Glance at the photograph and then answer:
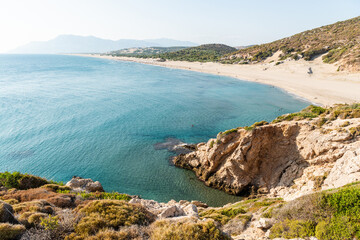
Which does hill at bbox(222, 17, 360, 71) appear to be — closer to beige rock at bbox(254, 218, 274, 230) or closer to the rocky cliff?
the rocky cliff

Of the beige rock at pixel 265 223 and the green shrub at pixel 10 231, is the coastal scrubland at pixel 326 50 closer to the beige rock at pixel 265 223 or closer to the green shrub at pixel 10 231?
the beige rock at pixel 265 223

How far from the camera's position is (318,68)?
76562 mm

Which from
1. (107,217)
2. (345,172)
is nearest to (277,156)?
(345,172)

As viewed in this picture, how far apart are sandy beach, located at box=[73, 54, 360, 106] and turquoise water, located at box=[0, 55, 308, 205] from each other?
610 centimetres

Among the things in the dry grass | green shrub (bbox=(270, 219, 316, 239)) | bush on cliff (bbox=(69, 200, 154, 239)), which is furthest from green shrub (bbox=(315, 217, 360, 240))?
bush on cliff (bbox=(69, 200, 154, 239))

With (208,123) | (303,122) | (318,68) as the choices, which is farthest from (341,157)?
(318,68)

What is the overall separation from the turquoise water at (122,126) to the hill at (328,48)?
2590 cm

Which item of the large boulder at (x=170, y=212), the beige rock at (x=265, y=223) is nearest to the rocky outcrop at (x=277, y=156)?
the beige rock at (x=265, y=223)

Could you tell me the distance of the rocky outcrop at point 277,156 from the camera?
17969 millimetres

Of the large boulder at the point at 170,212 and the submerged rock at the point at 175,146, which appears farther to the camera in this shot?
the submerged rock at the point at 175,146

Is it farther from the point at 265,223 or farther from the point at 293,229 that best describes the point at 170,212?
the point at 293,229

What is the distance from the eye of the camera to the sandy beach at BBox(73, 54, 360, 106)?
54578 mm

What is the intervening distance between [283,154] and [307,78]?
64.5 meters

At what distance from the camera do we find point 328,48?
3383 inches
